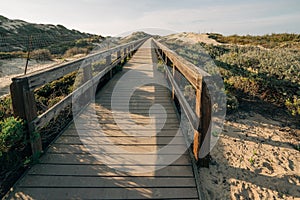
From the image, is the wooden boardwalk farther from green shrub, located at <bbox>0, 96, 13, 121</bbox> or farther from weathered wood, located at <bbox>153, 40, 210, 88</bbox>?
green shrub, located at <bbox>0, 96, 13, 121</bbox>

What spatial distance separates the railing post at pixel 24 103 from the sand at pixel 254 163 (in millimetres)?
2241

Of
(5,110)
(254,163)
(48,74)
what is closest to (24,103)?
(48,74)

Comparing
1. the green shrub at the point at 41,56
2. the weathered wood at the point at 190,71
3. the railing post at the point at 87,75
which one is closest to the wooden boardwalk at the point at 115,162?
the railing post at the point at 87,75

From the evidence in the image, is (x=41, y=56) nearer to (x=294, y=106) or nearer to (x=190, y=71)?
(x=190, y=71)

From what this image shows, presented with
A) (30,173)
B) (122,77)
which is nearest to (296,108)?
(30,173)

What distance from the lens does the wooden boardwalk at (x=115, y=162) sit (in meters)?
2.29

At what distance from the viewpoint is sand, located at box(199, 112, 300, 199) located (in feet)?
8.71

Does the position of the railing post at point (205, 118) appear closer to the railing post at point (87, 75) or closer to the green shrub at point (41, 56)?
the railing post at point (87, 75)

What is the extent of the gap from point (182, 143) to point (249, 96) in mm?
3163

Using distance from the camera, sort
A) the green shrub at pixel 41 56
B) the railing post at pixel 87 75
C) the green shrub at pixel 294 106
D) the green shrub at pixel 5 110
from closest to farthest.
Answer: the green shrub at pixel 5 110 < the green shrub at pixel 294 106 < the railing post at pixel 87 75 < the green shrub at pixel 41 56

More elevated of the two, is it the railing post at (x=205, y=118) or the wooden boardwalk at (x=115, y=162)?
the railing post at (x=205, y=118)

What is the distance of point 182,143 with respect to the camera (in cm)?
329

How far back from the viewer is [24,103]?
2367 mm

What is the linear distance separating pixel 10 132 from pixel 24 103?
0.35 meters
